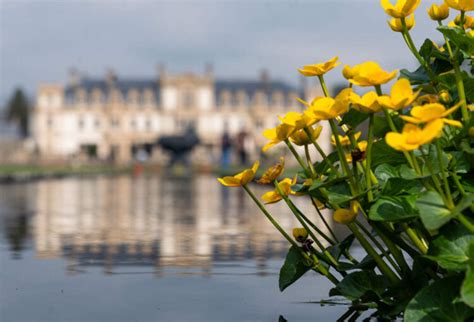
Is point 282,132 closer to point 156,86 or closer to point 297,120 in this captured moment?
point 297,120

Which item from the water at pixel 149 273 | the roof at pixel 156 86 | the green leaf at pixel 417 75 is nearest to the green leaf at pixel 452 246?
the green leaf at pixel 417 75

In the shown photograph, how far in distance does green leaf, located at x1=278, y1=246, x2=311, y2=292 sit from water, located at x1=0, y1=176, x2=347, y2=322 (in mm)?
460

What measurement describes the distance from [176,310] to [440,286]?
4.50 ft

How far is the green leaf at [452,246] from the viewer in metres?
2.00

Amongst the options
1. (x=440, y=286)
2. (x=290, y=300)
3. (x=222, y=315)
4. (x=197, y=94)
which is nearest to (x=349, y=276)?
(x=440, y=286)

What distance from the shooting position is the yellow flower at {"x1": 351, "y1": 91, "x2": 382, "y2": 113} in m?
2.08

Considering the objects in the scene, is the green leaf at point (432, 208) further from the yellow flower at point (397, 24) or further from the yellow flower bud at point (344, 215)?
the yellow flower at point (397, 24)

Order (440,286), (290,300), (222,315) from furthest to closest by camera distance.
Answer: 1. (290,300)
2. (222,315)
3. (440,286)

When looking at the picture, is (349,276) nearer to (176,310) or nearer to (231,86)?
(176,310)

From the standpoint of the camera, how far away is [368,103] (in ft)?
6.88

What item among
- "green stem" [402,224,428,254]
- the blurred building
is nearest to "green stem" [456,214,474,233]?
"green stem" [402,224,428,254]

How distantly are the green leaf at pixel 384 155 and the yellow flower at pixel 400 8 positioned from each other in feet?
1.16

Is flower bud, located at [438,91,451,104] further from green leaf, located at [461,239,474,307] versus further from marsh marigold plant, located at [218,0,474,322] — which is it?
green leaf, located at [461,239,474,307]

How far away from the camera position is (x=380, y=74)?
6.75 ft
